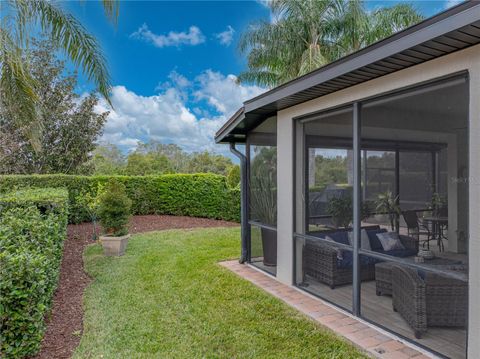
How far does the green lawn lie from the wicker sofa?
0.75 meters

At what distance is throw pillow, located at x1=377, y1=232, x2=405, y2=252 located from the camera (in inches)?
143

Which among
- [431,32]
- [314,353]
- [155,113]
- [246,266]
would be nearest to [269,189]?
[246,266]

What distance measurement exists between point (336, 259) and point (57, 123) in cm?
1391

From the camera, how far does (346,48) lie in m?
14.3

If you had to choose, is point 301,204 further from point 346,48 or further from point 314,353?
point 346,48

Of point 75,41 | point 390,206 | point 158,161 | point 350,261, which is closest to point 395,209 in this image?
point 390,206

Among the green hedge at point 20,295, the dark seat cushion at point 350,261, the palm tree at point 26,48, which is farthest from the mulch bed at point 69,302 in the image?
the dark seat cushion at point 350,261

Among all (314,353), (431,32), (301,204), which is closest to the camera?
(431,32)

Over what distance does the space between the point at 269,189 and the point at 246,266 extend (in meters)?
1.62

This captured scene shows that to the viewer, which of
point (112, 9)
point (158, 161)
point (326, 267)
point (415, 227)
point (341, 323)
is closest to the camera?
point (415, 227)

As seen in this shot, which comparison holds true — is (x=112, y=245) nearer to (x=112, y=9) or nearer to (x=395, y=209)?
(x=112, y=9)

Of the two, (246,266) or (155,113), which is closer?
(246,266)

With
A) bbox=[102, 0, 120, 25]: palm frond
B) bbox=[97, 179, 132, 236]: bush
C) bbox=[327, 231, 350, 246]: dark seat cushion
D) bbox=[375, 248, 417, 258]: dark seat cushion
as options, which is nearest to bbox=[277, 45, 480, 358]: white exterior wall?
bbox=[375, 248, 417, 258]: dark seat cushion

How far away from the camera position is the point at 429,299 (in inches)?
128
